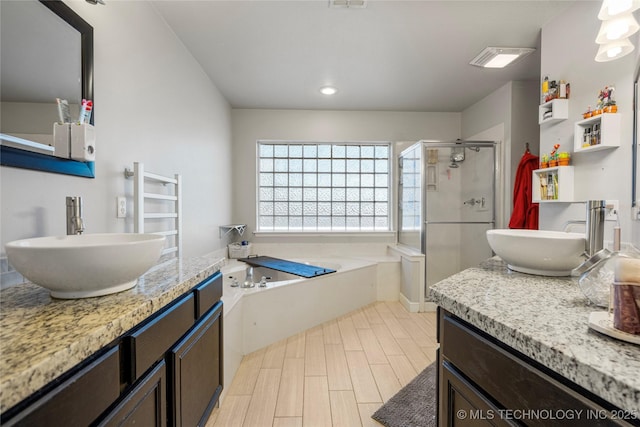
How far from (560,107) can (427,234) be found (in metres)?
1.72

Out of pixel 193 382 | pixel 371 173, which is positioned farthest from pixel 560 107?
pixel 193 382

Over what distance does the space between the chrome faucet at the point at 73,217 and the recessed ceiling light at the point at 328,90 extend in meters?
2.57

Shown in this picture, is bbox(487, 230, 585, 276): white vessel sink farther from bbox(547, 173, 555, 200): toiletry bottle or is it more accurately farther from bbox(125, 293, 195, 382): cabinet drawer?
bbox(125, 293, 195, 382): cabinet drawer

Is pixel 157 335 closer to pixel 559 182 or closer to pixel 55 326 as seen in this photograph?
pixel 55 326

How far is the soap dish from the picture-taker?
55cm

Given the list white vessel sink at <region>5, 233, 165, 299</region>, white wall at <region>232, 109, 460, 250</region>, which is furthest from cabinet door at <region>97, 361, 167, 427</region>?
white wall at <region>232, 109, 460, 250</region>

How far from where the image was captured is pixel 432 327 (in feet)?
8.75

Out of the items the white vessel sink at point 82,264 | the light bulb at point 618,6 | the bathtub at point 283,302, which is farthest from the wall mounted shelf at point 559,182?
the white vessel sink at point 82,264

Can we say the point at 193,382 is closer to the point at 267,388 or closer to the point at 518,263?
the point at 267,388

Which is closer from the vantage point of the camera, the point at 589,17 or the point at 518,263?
the point at 518,263

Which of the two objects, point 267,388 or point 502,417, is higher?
point 502,417

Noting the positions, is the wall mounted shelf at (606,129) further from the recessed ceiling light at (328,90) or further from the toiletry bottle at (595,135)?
the recessed ceiling light at (328,90)

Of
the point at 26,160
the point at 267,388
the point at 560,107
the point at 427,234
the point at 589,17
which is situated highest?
the point at 589,17

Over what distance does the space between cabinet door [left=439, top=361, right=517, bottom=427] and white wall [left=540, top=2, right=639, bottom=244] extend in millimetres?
1197
